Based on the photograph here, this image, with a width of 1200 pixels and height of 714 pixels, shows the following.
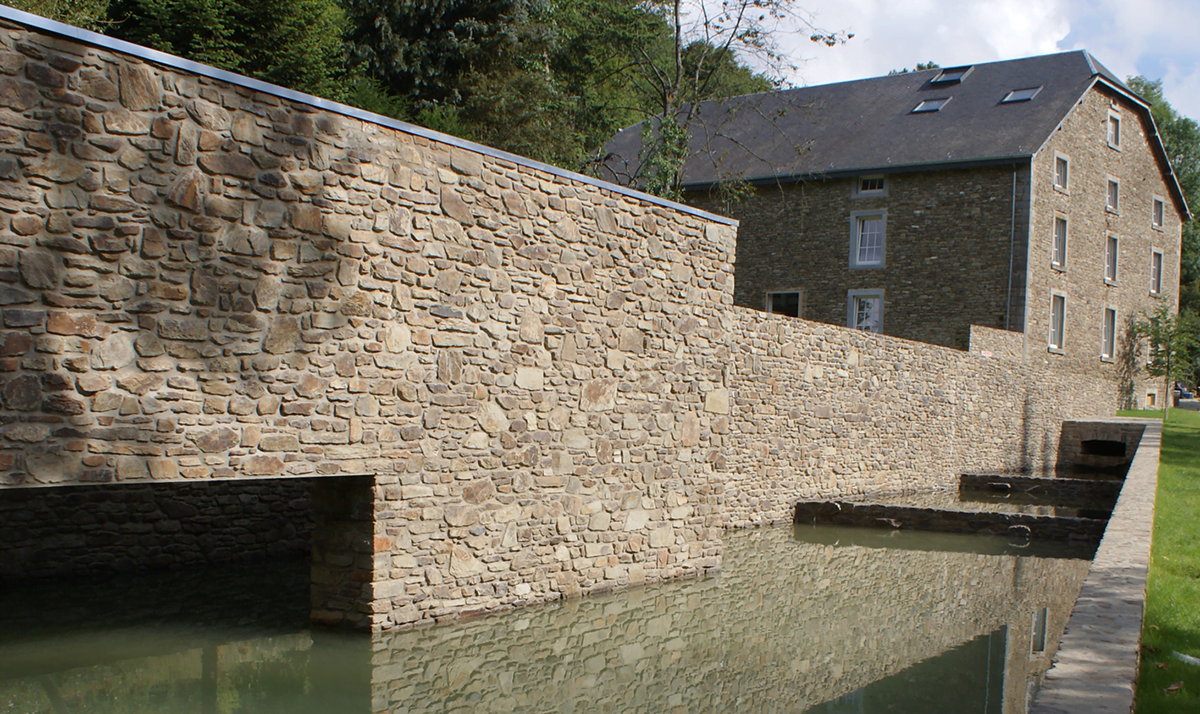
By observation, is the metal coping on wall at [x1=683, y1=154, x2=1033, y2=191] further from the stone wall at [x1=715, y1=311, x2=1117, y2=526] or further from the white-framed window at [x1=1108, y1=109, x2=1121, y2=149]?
the white-framed window at [x1=1108, y1=109, x2=1121, y2=149]

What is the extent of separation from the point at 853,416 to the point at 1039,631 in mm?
7369

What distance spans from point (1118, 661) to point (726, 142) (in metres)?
22.3

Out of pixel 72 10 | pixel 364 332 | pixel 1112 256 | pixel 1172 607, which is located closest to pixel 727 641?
pixel 1172 607

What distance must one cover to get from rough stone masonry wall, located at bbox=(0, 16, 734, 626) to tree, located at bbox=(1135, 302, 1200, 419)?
2217 cm

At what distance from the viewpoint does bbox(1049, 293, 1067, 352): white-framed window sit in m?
23.4

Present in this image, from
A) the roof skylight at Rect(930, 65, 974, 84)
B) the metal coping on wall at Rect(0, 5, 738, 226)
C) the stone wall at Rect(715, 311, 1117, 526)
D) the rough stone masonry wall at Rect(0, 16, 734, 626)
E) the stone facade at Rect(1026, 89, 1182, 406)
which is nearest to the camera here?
the metal coping on wall at Rect(0, 5, 738, 226)

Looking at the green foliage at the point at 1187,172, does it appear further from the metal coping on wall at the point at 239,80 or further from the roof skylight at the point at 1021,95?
the metal coping on wall at the point at 239,80

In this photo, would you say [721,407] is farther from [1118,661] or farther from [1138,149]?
[1138,149]

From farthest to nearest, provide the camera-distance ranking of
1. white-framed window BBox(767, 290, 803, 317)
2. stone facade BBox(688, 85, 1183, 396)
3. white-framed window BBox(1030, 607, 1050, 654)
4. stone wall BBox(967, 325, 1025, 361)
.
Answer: white-framed window BBox(767, 290, 803, 317)
stone facade BBox(688, 85, 1183, 396)
stone wall BBox(967, 325, 1025, 361)
white-framed window BBox(1030, 607, 1050, 654)

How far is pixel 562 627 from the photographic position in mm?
7156

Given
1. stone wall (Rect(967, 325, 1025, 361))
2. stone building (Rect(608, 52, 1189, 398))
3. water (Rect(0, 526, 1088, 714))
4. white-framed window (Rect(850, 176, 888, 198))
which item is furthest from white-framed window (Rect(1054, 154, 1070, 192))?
water (Rect(0, 526, 1088, 714))

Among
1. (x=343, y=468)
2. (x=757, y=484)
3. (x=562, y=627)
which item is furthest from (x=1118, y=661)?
(x=757, y=484)

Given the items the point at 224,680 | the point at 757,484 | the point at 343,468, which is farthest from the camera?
the point at 757,484

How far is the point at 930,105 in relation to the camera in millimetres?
24344
